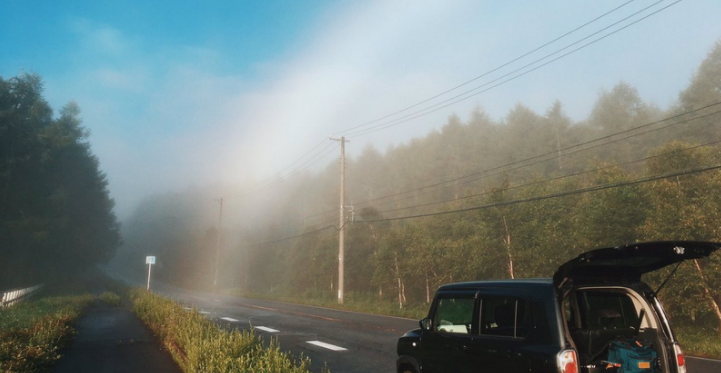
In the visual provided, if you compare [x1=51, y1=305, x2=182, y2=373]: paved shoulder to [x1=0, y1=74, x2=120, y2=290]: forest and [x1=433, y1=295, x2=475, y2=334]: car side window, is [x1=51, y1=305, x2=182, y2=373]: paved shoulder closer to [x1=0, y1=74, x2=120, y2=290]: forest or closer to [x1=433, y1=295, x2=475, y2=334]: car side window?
[x1=433, y1=295, x2=475, y2=334]: car side window

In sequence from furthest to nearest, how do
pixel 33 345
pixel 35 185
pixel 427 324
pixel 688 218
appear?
1. pixel 35 185
2. pixel 688 218
3. pixel 33 345
4. pixel 427 324

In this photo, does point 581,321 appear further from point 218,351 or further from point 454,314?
point 218,351

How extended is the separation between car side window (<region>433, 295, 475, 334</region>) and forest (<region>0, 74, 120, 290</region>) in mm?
48894

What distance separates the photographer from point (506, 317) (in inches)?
194

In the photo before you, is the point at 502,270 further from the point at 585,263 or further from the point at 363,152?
the point at 363,152

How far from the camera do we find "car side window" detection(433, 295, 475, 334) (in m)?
5.54

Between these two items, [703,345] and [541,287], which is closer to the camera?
[541,287]

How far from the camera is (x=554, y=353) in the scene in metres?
4.18

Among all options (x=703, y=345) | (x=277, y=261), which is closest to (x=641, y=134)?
(x=703, y=345)

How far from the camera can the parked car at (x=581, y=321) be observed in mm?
4320

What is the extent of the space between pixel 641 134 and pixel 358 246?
31044mm

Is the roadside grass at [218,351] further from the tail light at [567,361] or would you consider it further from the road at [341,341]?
the tail light at [567,361]

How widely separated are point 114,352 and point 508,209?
2297cm

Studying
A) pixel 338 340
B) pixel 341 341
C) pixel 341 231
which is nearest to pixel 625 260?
pixel 341 341
